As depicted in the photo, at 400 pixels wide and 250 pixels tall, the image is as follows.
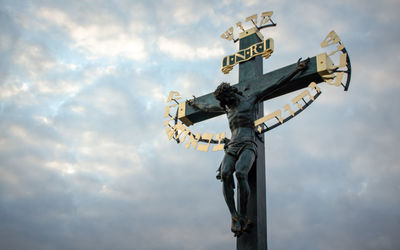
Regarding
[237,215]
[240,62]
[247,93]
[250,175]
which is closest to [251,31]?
[240,62]

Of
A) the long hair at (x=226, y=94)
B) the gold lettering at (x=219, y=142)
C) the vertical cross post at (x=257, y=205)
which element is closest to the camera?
the vertical cross post at (x=257, y=205)

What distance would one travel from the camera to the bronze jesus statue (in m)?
5.88

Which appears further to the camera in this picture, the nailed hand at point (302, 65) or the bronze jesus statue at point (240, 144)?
the nailed hand at point (302, 65)

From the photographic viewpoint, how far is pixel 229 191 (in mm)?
6023

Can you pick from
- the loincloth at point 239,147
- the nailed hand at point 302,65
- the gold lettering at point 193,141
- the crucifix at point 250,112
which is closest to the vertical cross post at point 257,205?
the crucifix at point 250,112

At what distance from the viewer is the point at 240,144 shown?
245 inches

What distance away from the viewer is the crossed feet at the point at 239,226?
5.77m

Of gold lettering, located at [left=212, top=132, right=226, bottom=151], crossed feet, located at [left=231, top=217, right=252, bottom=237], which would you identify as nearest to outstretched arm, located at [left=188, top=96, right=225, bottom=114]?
gold lettering, located at [left=212, top=132, right=226, bottom=151]

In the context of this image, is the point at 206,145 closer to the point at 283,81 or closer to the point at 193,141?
the point at 193,141

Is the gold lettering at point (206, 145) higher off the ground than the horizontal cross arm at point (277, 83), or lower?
lower

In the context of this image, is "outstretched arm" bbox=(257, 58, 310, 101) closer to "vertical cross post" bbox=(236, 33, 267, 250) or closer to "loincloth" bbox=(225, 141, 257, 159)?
"vertical cross post" bbox=(236, 33, 267, 250)

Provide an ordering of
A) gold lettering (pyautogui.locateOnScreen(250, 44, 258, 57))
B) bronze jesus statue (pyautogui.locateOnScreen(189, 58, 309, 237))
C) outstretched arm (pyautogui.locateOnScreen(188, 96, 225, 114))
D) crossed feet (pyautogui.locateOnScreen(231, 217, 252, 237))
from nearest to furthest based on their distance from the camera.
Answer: crossed feet (pyautogui.locateOnScreen(231, 217, 252, 237)) → bronze jesus statue (pyautogui.locateOnScreen(189, 58, 309, 237)) → outstretched arm (pyautogui.locateOnScreen(188, 96, 225, 114)) → gold lettering (pyautogui.locateOnScreen(250, 44, 258, 57))

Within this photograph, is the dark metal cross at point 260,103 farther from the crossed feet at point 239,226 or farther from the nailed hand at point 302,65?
the crossed feet at point 239,226

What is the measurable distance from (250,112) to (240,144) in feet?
2.15
